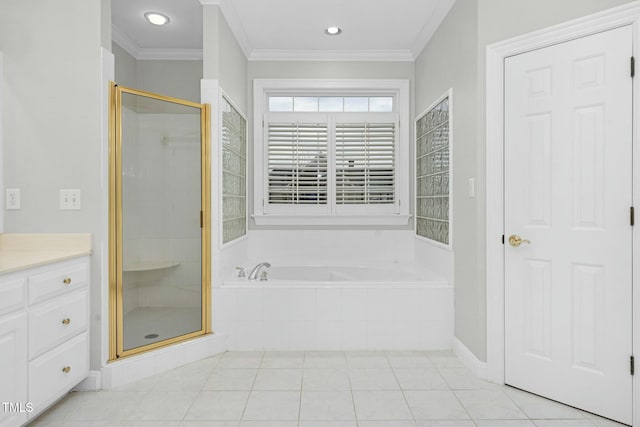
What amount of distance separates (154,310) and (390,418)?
1609mm

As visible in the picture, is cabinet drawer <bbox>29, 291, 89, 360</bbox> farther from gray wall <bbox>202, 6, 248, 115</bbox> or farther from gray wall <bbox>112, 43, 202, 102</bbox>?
gray wall <bbox>112, 43, 202, 102</bbox>

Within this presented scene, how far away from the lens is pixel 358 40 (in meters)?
3.61

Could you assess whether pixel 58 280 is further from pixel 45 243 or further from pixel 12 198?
pixel 12 198

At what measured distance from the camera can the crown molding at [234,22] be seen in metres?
2.86

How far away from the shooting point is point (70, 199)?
7.30 feet

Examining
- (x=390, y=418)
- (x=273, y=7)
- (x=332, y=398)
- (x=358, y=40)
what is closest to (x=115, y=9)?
(x=273, y=7)

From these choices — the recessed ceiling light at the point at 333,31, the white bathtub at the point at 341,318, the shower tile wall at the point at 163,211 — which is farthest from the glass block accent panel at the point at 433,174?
the shower tile wall at the point at 163,211

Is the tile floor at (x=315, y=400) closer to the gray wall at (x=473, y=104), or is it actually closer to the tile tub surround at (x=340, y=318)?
the tile tub surround at (x=340, y=318)

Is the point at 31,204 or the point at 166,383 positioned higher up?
the point at 31,204

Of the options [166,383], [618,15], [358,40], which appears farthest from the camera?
[358,40]

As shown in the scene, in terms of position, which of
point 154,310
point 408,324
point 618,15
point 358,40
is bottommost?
point 408,324

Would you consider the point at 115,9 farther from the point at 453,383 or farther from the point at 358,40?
the point at 453,383

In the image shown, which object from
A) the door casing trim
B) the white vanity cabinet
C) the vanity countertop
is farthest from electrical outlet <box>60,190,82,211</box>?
the door casing trim

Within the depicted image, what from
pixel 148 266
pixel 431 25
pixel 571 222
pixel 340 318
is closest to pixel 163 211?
pixel 148 266
